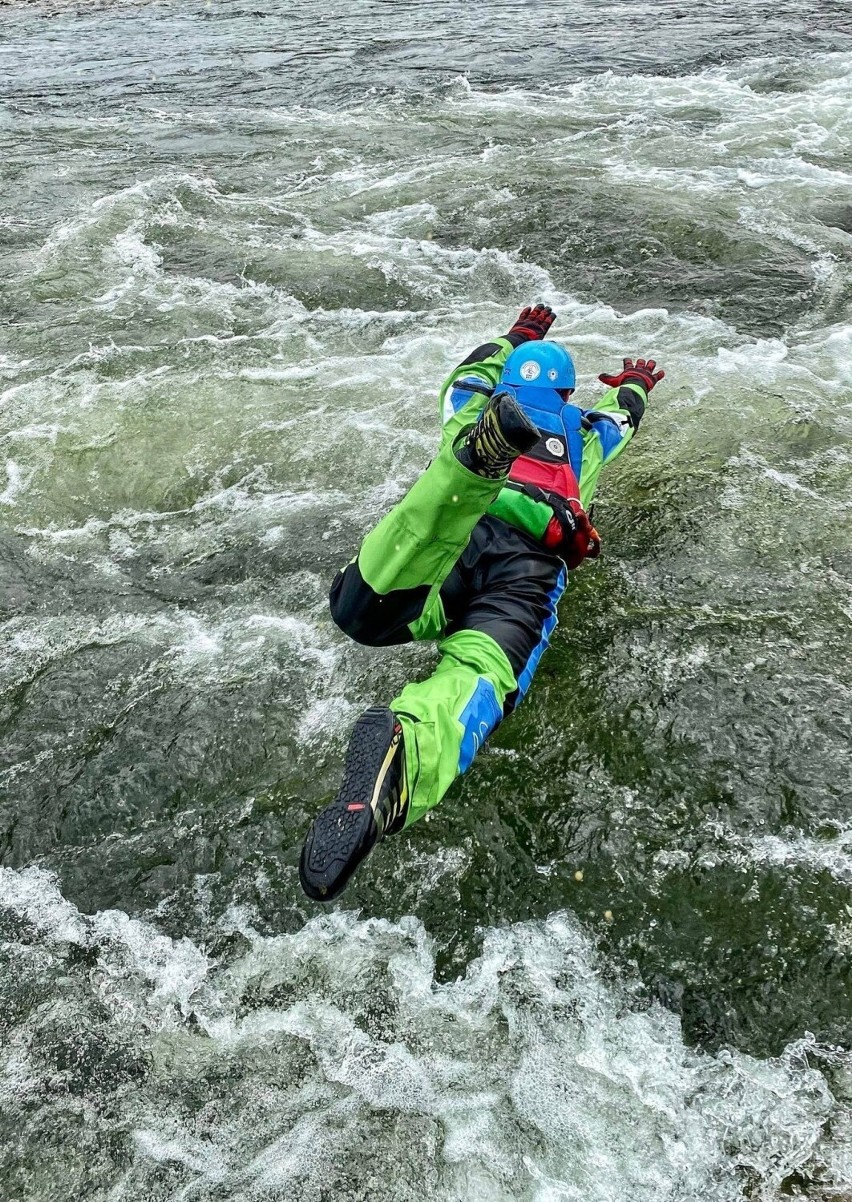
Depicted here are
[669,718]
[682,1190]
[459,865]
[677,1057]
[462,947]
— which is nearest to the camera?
[682,1190]

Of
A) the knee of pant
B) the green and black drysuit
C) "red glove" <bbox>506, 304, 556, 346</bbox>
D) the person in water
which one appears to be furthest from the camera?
"red glove" <bbox>506, 304, 556, 346</bbox>

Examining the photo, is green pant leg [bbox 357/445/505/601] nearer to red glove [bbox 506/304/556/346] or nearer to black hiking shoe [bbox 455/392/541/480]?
black hiking shoe [bbox 455/392/541/480]

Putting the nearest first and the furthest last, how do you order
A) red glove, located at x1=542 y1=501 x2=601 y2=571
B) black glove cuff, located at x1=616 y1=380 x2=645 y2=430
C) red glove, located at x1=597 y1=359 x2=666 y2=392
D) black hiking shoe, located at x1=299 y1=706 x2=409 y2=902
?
black hiking shoe, located at x1=299 y1=706 x2=409 y2=902, red glove, located at x1=542 y1=501 x2=601 y2=571, black glove cuff, located at x1=616 y1=380 x2=645 y2=430, red glove, located at x1=597 y1=359 x2=666 y2=392

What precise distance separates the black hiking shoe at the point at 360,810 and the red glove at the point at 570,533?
4.73 ft

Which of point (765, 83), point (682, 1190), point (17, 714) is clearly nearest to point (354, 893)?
point (682, 1190)

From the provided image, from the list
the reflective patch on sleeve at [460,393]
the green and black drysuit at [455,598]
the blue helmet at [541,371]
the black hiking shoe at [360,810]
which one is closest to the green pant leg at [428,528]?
the green and black drysuit at [455,598]

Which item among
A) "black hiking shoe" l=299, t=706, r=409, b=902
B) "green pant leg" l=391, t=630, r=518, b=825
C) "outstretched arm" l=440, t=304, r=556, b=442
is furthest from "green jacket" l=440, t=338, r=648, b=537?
"black hiking shoe" l=299, t=706, r=409, b=902

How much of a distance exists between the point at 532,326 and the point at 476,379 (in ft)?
3.32

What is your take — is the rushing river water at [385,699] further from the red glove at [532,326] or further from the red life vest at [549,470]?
the red glove at [532,326]

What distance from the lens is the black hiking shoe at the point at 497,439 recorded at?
310 cm

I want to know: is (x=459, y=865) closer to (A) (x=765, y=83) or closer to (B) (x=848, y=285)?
(B) (x=848, y=285)

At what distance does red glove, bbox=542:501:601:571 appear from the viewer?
4.09 metres

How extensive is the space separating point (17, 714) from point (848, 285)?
23.6 feet

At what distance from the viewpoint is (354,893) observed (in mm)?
3316
